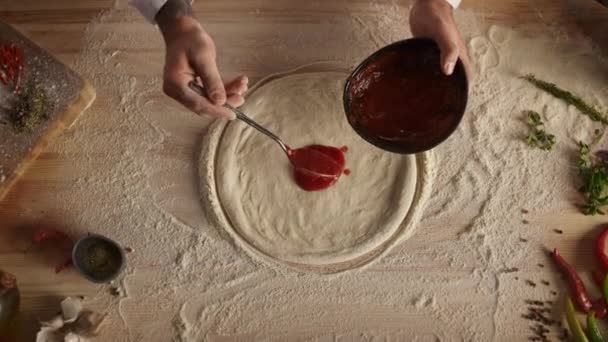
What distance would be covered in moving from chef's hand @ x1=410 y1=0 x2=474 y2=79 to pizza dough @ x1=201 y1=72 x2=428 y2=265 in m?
0.41

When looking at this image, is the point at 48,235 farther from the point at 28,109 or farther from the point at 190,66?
the point at 190,66

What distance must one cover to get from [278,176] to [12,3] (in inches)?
60.1

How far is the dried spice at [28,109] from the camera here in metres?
2.30

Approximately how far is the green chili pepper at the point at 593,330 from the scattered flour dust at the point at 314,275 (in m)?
0.21

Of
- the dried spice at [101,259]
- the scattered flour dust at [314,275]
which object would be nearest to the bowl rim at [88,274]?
the dried spice at [101,259]

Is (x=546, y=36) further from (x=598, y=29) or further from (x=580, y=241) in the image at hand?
(x=580, y=241)

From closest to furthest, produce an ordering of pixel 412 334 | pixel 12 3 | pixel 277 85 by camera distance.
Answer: pixel 412 334 < pixel 277 85 < pixel 12 3

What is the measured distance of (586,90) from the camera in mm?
2471

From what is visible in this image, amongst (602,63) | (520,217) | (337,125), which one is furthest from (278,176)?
(602,63)

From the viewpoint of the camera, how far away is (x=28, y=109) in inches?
90.9

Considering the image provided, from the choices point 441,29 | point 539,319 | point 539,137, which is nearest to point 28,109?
point 441,29

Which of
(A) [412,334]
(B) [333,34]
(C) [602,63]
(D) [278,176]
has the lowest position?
(A) [412,334]

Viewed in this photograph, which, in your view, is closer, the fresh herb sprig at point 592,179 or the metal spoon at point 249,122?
the metal spoon at point 249,122

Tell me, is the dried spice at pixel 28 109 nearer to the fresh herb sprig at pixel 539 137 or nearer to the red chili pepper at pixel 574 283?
the fresh herb sprig at pixel 539 137
